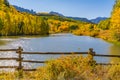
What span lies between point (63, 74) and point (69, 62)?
1825 mm

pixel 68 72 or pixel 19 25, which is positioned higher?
pixel 68 72

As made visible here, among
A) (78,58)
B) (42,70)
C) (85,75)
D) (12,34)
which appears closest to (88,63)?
(78,58)

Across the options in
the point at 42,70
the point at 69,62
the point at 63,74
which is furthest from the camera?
the point at 69,62

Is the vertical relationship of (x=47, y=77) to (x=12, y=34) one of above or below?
above

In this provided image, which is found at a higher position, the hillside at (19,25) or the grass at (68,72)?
the grass at (68,72)

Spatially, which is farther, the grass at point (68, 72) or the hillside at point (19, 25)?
the hillside at point (19, 25)

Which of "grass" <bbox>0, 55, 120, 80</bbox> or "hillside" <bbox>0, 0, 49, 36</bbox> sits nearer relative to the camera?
"grass" <bbox>0, 55, 120, 80</bbox>

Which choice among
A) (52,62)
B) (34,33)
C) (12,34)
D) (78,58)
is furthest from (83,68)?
(34,33)

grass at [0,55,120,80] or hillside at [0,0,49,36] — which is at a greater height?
grass at [0,55,120,80]

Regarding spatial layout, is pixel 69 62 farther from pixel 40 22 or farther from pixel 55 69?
pixel 40 22

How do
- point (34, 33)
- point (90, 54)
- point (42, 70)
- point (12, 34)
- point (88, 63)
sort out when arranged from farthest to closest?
point (34, 33) → point (12, 34) → point (90, 54) → point (88, 63) → point (42, 70)

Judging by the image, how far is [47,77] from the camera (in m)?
11.6

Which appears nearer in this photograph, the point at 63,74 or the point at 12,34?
the point at 63,74

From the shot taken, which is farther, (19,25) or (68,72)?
(19,25)
